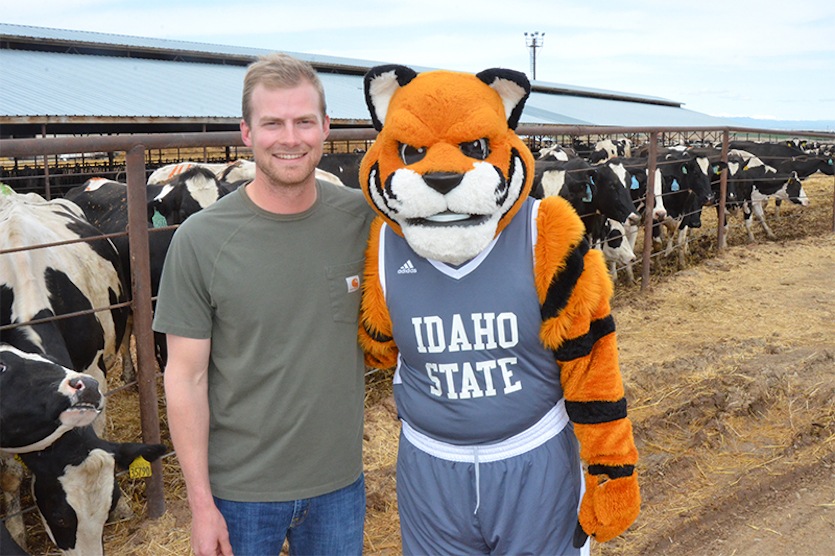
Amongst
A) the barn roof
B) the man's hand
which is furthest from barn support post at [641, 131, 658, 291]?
the barn roof

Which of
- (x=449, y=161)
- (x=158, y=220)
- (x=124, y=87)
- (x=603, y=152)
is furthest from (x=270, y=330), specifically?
(x=124, y=87)

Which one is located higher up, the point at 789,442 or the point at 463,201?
the point at 463,201

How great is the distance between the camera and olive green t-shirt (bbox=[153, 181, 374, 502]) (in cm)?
187

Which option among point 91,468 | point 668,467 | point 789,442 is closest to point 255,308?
point 91,468

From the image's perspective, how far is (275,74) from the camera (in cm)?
186

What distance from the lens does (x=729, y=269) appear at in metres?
9.20

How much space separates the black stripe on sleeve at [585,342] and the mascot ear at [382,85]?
901 mm

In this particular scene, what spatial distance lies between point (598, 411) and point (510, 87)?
1.00 metres

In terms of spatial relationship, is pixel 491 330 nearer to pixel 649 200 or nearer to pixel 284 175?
pixel 284 175

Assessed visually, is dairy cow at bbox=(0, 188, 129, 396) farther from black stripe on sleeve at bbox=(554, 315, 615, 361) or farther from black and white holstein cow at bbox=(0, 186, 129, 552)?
black stripe on sleeve at bbox=(554, 315, 615, 361)

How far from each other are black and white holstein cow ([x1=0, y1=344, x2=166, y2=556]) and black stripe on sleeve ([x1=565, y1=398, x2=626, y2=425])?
2031mm

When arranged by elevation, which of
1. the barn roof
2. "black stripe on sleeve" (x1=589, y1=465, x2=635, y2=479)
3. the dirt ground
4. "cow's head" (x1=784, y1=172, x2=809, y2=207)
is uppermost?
the barn roof

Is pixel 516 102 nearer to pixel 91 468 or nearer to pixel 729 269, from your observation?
pixel 91 468

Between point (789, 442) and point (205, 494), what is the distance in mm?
3790
